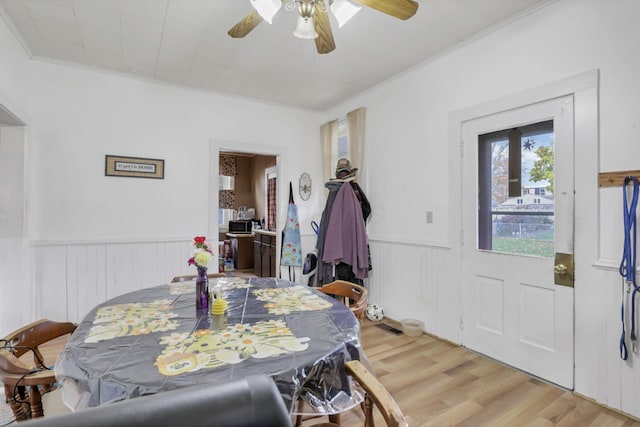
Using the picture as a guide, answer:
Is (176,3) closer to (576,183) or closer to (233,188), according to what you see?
(576,183)

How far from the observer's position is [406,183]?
3367mm

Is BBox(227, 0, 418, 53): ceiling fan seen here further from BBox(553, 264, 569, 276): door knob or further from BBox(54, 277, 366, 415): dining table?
BBox(553, 264, 569, 276): door knob

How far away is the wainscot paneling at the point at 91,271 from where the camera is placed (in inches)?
121

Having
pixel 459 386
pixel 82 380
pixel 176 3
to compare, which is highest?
pixel 176 3

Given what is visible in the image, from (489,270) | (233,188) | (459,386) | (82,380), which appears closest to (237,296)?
(82,380)

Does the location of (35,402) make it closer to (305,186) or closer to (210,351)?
(210,351)

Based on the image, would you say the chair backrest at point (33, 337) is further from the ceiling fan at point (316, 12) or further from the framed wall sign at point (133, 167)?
the framed wall sign at point (133, 167)

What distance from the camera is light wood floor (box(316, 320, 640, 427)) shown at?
1852 millimetres

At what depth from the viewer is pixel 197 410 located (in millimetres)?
487

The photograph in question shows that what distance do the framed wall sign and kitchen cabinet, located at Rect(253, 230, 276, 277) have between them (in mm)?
2008

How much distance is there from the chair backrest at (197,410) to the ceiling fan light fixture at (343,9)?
5.71ft

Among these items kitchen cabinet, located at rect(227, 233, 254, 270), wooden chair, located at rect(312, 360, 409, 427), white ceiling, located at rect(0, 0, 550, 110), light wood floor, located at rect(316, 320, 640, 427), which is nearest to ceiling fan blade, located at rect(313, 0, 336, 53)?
white ceiling, located at rect(0, 0, 550, 110)

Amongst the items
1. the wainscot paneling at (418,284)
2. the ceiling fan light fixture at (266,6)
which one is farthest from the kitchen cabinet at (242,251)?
the ceiling fan light fixture at (266,6)

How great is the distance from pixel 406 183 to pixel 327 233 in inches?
40.5
